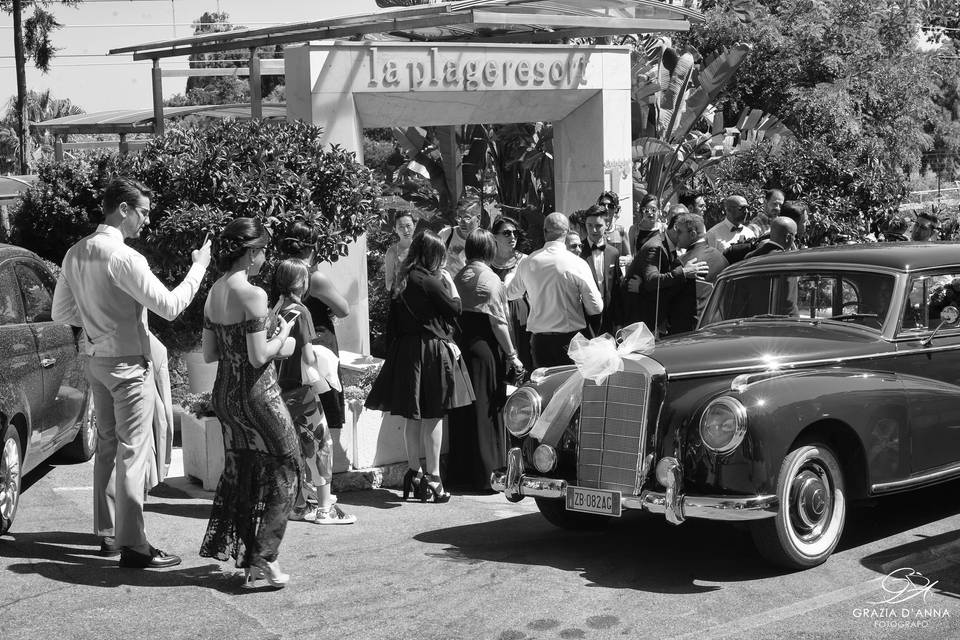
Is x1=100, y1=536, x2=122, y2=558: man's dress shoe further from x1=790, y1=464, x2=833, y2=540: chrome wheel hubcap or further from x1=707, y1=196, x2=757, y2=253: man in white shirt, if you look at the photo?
x1=707, y1=196, x2=757, y2=253: man in white shirt

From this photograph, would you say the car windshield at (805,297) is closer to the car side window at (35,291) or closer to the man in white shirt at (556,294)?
the man in white shirt at (556,294)

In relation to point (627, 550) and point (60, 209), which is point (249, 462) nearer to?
point (627, 550)

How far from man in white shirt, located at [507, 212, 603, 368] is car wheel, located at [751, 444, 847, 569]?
2.58 meters

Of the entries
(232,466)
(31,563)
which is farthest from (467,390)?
(31,563)

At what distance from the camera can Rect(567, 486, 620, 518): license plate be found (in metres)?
5.67

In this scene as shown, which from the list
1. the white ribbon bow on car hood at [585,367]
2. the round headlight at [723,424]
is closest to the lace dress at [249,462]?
the white ribbon bow on car hood at [585,367]

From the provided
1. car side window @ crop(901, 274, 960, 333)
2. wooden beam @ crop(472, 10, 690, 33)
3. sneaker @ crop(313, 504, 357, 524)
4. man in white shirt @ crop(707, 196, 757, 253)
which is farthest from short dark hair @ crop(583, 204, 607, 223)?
sneaker @ crop(313, 504, 357, 524)

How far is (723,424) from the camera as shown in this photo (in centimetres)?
546

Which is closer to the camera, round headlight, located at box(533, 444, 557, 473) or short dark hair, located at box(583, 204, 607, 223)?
round headlight, located at box(533, 444, 557, 473)

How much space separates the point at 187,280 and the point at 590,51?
8.18 metres

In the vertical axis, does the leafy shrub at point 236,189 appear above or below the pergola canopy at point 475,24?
below

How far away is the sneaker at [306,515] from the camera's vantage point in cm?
697

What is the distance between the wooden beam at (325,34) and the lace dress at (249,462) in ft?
18.8

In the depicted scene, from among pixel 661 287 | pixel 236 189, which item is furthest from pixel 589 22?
pixel 236 189
